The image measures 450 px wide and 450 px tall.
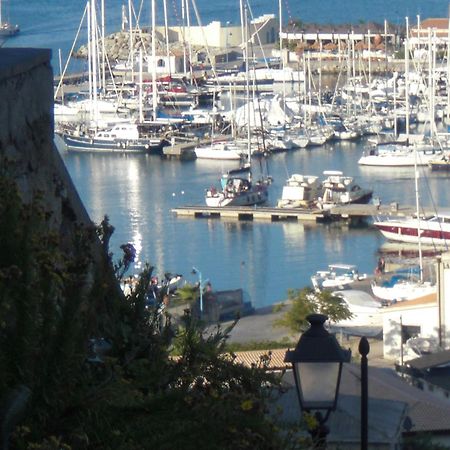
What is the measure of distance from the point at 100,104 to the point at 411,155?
413 inches

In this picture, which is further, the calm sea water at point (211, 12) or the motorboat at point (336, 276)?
the calm sea water at point (211, 12)

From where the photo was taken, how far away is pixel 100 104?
36.1 m

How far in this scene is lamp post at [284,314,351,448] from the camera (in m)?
2.52

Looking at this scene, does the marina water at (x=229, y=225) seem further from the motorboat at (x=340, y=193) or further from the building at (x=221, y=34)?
the building at (x=221, y=34)

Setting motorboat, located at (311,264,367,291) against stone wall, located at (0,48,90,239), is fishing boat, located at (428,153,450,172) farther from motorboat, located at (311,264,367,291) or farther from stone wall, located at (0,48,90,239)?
stone wall, located at (0,48,90,239)

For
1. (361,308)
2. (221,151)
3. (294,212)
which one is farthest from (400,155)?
(361,308)

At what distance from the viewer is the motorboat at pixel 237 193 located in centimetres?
2462

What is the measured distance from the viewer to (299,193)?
81.1 feet

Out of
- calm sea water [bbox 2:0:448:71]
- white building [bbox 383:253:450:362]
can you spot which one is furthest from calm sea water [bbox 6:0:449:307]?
calm sea water [bbox 2:0:448:71]

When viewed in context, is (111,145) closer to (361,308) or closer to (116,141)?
(116,141)

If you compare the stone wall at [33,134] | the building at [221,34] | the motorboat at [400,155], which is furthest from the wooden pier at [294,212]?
the building at [221,34]

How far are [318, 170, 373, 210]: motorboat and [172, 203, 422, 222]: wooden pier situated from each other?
28cm

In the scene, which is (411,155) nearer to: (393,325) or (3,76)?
(393,325)

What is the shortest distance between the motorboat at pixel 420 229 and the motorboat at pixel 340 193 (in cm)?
253
